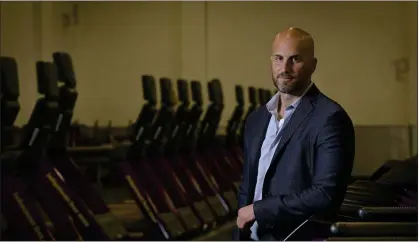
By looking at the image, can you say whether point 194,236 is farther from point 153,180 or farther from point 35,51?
point 35,51

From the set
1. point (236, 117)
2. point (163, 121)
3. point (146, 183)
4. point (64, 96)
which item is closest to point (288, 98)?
point (64, 96)


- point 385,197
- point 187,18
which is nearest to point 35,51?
point 187,18

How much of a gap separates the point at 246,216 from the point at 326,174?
23 cm

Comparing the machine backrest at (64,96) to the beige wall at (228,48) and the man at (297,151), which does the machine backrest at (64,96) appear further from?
the beige wall at (228,48)

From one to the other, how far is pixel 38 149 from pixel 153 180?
1.31m

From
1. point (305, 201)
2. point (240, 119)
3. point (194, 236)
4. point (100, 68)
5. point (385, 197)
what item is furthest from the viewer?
point (100, 68)

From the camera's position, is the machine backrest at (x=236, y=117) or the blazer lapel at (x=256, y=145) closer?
the blazer lapel at (x=256, y=145)

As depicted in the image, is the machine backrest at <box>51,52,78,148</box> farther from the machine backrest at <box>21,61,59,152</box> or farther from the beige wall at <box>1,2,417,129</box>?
the beige wall at <box>1,2,417,129</box>

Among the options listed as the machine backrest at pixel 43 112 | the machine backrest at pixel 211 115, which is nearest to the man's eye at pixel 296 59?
the machine backrest at pixel 43 112

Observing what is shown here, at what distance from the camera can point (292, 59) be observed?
1.81m

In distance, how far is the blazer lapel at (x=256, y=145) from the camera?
1971mm

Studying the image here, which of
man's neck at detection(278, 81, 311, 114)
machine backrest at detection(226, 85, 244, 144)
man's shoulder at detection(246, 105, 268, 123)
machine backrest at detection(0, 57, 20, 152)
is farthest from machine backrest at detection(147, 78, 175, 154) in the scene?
man's neck at detection(278, 81, 311, 114)

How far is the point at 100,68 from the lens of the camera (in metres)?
8.87

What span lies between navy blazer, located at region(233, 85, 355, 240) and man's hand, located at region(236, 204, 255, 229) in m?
0.02
